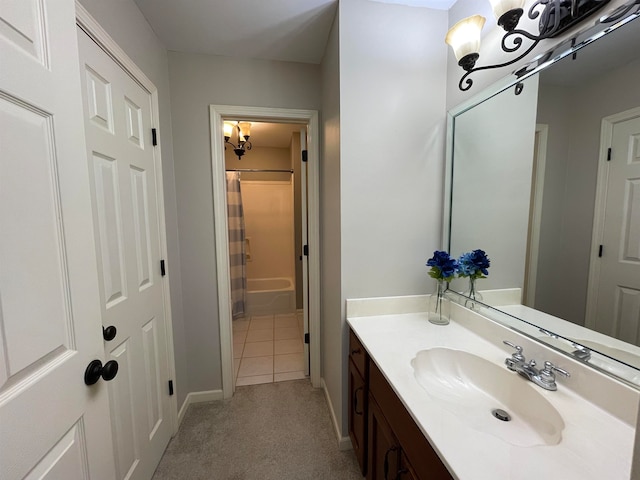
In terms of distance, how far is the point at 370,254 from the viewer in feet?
4.65

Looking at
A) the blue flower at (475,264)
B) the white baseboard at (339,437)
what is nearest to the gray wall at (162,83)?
the white baseboard at (339,437)

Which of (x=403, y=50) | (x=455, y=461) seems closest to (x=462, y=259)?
(x=455, y=461)

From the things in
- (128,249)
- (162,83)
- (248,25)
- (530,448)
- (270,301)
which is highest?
(248,25)

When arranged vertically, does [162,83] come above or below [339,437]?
above

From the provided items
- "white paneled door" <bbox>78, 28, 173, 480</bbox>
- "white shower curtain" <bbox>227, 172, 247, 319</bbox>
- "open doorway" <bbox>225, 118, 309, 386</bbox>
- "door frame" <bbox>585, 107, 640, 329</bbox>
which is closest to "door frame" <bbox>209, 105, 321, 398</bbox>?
"open doorway" <bbox>225, 118, 309, 386</bbox>

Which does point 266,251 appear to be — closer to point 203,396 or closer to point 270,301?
point 270,301

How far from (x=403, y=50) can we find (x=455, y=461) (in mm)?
1708

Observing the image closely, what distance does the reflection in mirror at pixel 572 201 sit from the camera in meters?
0.73

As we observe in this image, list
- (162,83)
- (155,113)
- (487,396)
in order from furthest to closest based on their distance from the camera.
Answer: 1. (162,83)
2. (155,113)
3. (487,396)

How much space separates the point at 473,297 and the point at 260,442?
153 cm

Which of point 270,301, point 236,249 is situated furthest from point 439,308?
point 236,249

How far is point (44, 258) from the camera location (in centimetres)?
57

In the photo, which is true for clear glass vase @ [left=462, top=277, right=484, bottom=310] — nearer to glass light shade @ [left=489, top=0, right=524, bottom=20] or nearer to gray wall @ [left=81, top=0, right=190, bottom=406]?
glass light shade @ [left=489, top=0, right=524, bottom=20]

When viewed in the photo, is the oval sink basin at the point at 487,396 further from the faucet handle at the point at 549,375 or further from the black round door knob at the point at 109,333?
the black round door knob at the point at 109,333
